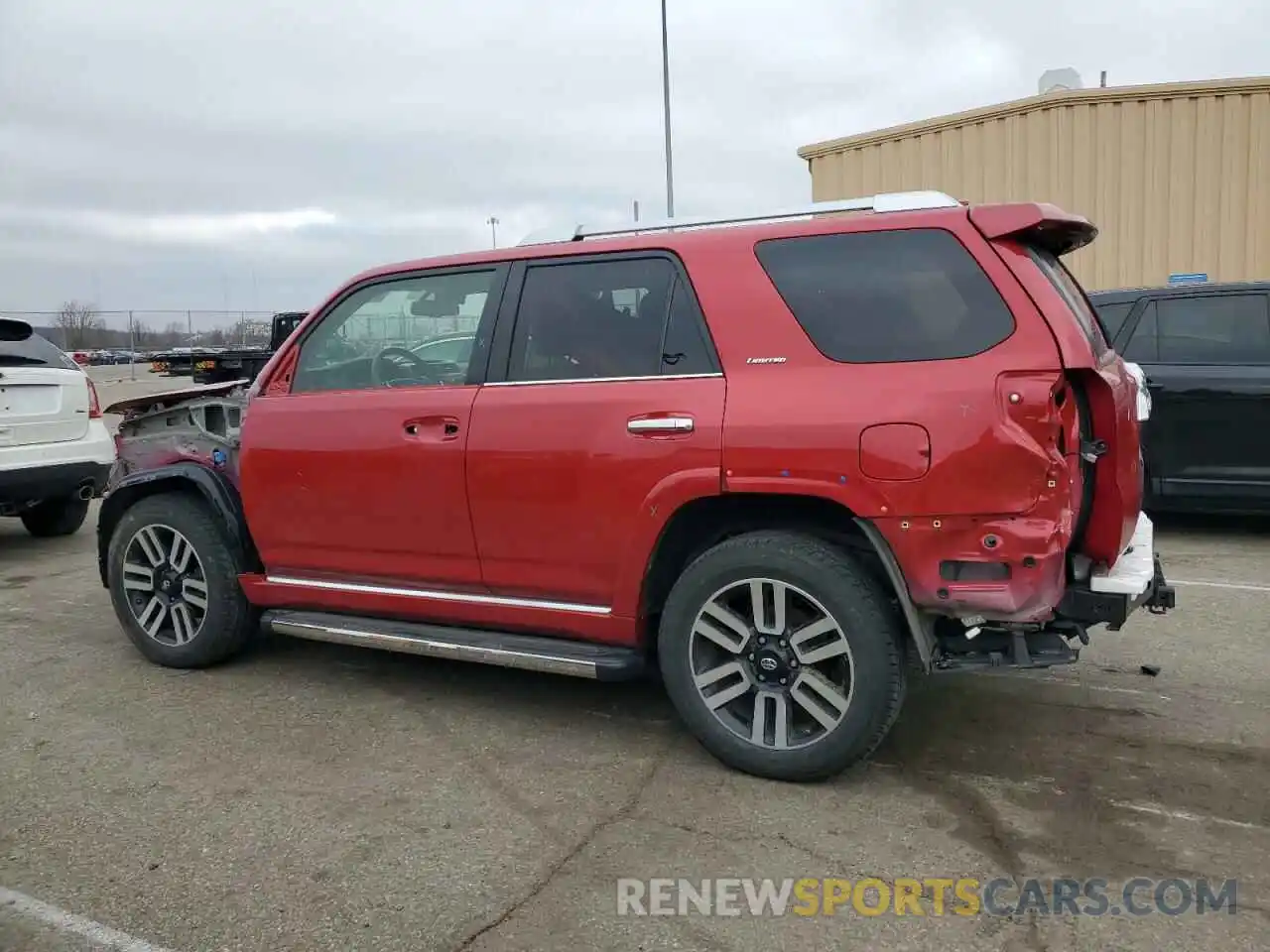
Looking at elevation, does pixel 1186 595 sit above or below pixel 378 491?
below

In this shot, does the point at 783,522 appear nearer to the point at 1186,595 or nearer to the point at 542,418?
the point at 542,418

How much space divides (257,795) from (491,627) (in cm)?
103

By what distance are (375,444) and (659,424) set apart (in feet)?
4.15

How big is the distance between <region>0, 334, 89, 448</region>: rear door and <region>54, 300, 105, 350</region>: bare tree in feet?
80.7

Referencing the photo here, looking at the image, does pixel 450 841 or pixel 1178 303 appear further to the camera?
pixel 1178 303

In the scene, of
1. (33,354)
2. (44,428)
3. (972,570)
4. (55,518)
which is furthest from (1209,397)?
(55,518)

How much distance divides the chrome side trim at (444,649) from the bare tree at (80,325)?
29.0m

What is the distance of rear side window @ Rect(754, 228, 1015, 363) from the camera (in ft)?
10.6

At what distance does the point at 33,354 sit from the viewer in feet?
24.7

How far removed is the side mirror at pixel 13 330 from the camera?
24.5 ft

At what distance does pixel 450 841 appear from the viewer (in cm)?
315

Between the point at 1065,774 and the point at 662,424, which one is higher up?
the point at 662,424

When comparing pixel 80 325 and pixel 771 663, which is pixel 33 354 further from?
pixel 80 325

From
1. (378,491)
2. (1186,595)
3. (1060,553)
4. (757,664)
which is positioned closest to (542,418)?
(378,491)
